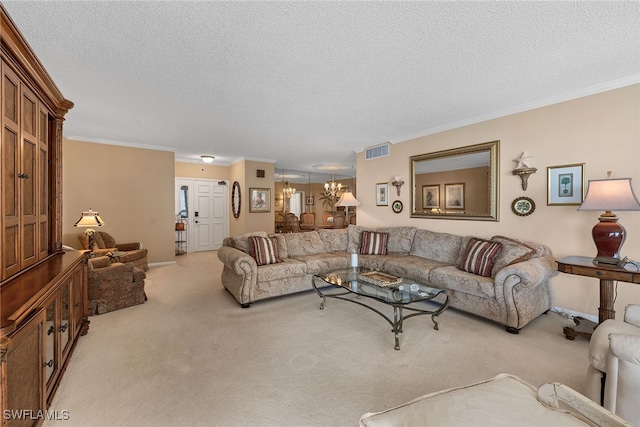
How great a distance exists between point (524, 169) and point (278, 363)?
142 inches

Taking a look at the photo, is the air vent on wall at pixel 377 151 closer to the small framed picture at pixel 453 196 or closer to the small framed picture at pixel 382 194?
the small framed picture at pixel 382 194

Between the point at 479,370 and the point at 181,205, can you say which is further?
the point at 181,205

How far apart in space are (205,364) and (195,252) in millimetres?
6000

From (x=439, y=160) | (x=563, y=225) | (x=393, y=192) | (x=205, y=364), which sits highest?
(x=439, y=160)

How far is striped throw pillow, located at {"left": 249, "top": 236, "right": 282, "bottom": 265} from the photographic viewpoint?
3.80 meters

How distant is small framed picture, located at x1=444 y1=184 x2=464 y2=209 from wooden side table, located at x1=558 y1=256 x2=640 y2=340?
159 cm

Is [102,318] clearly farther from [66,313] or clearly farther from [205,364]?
[205,364]

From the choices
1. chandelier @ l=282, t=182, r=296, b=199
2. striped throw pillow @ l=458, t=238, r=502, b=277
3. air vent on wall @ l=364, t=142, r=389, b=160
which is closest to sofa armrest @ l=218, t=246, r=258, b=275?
striped throw pillow @ l=458, t=238, r=502, b=277

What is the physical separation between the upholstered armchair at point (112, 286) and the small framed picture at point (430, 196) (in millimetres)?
4429

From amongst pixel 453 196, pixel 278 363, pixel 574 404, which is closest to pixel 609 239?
pixel 453 196

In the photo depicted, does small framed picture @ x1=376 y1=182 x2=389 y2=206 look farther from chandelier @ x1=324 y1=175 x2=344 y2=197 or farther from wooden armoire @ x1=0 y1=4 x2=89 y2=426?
wooden armoire @ x1=0 y1=4 x2=89 y2=426

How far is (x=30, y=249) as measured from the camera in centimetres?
197

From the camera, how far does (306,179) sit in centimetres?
997

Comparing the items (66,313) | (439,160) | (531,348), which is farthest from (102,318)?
(439,160)
